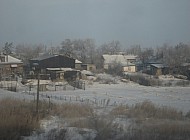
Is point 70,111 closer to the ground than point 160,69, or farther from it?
closer to the ground

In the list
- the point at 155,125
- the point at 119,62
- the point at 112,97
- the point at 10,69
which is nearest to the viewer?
the point at 155,125

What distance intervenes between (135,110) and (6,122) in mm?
6780

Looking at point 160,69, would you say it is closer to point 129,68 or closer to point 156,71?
point 156,71

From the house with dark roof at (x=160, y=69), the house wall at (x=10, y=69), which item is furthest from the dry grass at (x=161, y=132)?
the house with dark roof at (x=160, y=69)

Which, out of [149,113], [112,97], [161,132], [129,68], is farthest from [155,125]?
[129,68]

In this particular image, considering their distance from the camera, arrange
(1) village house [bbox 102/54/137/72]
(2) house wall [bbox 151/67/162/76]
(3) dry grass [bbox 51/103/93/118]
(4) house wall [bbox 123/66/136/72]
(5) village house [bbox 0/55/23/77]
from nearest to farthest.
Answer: (3) dry grass [bbox 51/103/93/118]
(5) village house [bbox 0/55/23/77]
(2) house wall [bbox 151/67/162/76]
(4) house wall [bbox 123/66/136/72]
(1) village house [bbox 102/54/137/72]

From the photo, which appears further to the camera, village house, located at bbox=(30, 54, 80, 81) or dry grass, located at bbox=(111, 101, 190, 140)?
village house, located at bbox=(30, 54, 80, 81)

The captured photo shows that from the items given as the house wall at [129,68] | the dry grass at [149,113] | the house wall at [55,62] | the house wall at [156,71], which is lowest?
the dry grass at [149,113]

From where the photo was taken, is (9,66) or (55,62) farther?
(55,62)

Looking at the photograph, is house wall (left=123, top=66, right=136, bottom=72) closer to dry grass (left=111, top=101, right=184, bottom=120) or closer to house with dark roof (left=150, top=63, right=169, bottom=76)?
house with dark roof (left=150, top=63, right=169, bottom=76)

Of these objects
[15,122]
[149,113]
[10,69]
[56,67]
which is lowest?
[149,113]

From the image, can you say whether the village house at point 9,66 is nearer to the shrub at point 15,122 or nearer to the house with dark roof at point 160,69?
the house with dark roof at point 160,69

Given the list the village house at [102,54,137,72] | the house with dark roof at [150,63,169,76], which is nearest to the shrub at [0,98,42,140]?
the house with dark roof at [150,63,169,76]

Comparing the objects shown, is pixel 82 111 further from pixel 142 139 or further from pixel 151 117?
pixel 142 139
